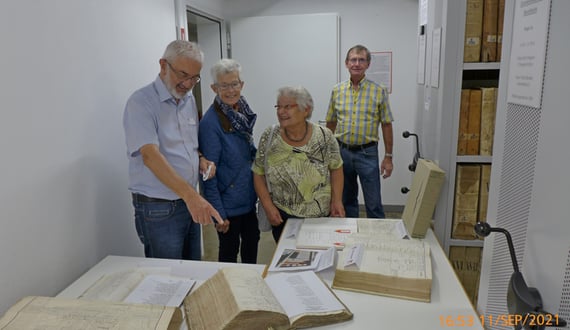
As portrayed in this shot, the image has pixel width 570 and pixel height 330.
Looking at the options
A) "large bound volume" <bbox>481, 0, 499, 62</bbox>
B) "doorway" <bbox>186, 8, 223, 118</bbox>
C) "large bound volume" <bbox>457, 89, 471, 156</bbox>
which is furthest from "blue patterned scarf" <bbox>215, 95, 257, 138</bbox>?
"doorway" <bbox>186, 8, 223, 118</bbox>

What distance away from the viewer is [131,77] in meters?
2.09

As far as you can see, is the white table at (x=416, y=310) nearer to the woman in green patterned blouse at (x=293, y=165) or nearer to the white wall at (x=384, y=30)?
the woman in green patterned blouse at (x=293, y=165)

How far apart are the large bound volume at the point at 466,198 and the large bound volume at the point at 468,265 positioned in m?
0.08

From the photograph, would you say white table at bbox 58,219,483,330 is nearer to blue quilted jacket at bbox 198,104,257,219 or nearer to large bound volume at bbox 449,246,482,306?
large bound volume at bbox 449,246,482,306

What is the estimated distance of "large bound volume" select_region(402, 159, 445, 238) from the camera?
172 centimetres

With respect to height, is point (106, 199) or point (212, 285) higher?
point (106, 199)

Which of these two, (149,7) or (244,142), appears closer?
(244,142)

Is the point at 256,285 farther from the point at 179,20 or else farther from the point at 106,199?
the point at 179,20

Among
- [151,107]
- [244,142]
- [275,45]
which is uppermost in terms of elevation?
[275,45]

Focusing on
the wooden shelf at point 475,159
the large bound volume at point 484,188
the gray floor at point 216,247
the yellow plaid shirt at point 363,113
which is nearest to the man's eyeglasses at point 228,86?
the wooden shelf at point 475,159

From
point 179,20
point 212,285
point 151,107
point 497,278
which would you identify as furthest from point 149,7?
point 497,278

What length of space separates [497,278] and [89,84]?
1.63 meters

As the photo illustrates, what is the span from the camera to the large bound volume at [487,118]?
1.72m

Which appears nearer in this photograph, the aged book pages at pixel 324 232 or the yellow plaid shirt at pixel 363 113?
the aged book pages at pixel 324 232
